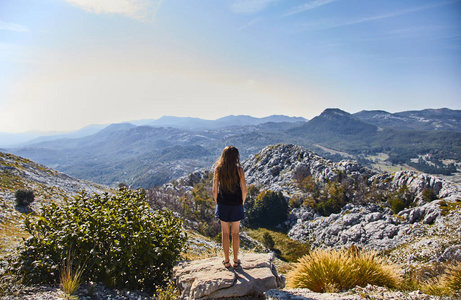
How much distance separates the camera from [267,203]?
231 ft

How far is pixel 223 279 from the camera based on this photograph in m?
6.39

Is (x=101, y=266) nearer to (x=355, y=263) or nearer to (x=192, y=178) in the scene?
(x=355, y=263)

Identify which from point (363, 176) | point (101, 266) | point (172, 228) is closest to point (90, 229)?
point (101, 266)

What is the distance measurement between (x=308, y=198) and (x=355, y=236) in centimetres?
2630

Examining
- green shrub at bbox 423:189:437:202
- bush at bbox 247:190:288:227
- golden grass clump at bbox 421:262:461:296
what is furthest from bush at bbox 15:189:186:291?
bush at bbox 247:190:288:227

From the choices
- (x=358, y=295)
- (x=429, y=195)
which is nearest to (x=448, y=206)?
(x=429, y=195)

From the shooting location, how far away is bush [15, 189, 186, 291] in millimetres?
6191

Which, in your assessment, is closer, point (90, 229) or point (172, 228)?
point (90, 229)

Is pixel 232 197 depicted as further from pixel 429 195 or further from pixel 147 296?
pixel 429 195

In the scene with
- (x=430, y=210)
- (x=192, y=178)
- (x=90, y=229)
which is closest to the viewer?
(x=90, y=229)

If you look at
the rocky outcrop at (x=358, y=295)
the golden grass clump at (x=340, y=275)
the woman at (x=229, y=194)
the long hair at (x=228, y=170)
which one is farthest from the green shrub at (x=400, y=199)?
the long hair at (x=228, y=170)

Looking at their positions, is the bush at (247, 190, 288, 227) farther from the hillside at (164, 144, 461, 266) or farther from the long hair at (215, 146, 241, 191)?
the long hair at (215, 146, 241, 191)

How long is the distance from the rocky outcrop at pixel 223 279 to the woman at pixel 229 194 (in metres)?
0.47

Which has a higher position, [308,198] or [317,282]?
[317,282]
